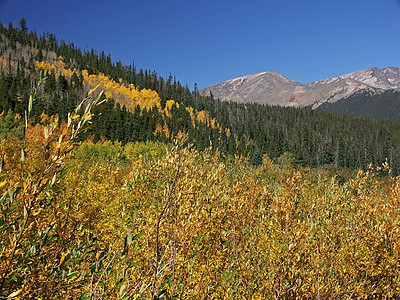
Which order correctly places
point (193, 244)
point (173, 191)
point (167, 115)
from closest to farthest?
point (173, 191) < point (193, 244) < point (167, 115)

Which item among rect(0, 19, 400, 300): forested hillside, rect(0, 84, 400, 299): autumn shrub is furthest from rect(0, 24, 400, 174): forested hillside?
rect(0, 84, 400, 299): autumn shrub

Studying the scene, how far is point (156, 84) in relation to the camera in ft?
489

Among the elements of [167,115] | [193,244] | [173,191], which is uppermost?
[167,115]

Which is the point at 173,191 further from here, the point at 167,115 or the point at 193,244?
the point at 167,115

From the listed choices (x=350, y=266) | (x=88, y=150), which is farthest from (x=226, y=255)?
(x=88, y=150)

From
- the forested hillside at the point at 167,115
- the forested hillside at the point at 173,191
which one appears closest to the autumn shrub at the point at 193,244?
the forested hillside at the point at 173,191

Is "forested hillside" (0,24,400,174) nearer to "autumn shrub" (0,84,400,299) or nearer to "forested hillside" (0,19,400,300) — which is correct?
"forested hillside" (0,19,400,300)

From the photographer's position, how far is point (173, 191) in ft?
13.6

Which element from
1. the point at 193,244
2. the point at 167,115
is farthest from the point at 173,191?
the point at 167,115

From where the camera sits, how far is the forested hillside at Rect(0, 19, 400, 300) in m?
2.17

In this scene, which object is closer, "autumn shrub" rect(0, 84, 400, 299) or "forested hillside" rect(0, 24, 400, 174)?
"autumn shrub" rect(0, 84, 400, 299)

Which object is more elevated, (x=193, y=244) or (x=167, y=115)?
(x=167, y=115)

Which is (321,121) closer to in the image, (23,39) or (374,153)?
(374,153)

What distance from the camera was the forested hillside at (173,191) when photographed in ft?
7.13
